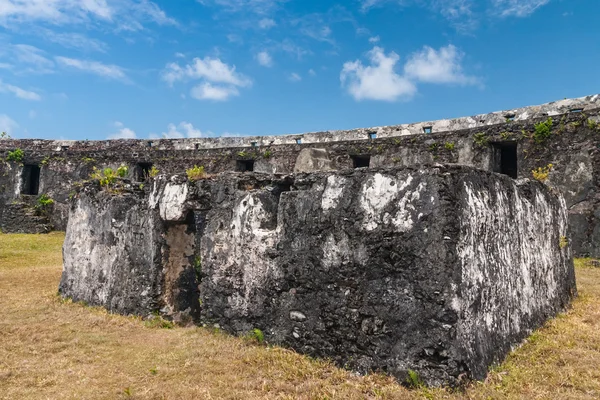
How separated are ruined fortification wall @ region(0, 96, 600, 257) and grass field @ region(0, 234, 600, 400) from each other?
8.88 feet

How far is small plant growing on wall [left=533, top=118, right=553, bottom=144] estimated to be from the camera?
1202cm

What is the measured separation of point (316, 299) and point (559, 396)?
2.27 meters

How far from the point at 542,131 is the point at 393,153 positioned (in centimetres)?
417

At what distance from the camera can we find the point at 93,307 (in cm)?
726

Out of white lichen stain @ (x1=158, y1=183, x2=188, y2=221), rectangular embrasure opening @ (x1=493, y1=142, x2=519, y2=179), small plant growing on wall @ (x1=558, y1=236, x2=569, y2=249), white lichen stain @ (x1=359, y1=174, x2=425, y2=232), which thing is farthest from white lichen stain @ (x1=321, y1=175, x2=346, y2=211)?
rectangular embrasure opening @ (x1=493, y1=142, x2=519, y2=179)

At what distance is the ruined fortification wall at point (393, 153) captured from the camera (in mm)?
11500

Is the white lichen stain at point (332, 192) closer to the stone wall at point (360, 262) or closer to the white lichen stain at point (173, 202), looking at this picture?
the stone wall at point (360, 262)

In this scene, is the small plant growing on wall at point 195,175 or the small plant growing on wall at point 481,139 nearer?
the small plant growing on wall at point 195,175

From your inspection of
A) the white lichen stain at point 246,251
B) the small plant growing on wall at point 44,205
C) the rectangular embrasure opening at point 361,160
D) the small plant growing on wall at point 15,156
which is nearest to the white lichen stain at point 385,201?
the white lichen stain at point 246,251

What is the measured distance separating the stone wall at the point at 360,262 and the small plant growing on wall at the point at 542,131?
5903 mm

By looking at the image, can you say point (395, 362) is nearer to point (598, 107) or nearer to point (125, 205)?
point (125, 205)

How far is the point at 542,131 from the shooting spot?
12.1 meters

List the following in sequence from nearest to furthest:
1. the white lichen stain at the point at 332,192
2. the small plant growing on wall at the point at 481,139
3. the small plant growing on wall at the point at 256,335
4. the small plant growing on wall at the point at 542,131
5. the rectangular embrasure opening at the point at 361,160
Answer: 1. the white lichen stain at the point at 332,192
2. the small plant growing on wall at the point at 256,335
3. the small plant growing on wall at the point at 542,131
4. the small plant growing on wall at the point at 481,139
5. the rectangular embrasure opening at the point at 361,160

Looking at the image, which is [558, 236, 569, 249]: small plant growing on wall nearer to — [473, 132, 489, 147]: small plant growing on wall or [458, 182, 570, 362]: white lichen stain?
[458, 182, 570, 362]: white lichen stain
